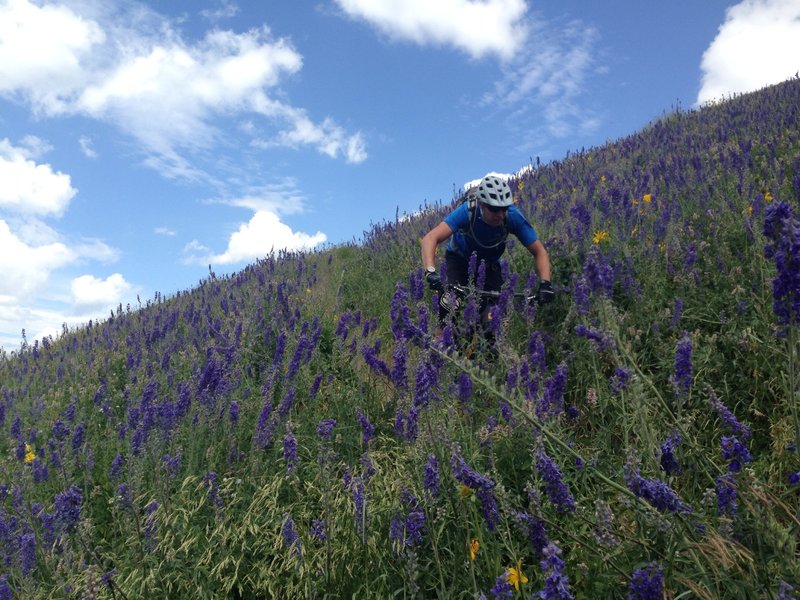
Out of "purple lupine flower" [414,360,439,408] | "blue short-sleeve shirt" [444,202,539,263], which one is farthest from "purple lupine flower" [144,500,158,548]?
"blue short-sleeve shirt" [444,202,539,263]

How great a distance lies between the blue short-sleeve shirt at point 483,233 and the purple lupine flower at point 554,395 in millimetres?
2210

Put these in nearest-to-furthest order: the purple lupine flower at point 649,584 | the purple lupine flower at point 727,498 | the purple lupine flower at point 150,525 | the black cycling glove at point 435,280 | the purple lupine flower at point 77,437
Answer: the purple lupine flower at point 649,584 → the purple lupine flower at point 727,498 → the purple lupine flower at point 150,525 → the purple lupine flower at point 77,437 → the black cycling glove at point 435,280

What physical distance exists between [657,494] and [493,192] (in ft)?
10.5

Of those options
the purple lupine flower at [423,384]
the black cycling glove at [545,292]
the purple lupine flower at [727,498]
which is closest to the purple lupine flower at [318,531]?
the purple lupine flower at [423,384]

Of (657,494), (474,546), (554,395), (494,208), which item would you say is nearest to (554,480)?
(657,494)

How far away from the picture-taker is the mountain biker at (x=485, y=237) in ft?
14.3

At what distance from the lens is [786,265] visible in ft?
4.48

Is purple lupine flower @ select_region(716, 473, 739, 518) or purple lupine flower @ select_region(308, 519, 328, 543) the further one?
purple lupine flower @ select_region(308, 519, 328, 543)

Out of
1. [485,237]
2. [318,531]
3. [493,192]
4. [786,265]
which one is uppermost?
[493,192]

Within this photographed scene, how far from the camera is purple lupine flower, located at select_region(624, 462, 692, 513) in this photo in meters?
1.49

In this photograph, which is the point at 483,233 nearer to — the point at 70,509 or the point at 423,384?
the point at 423,384

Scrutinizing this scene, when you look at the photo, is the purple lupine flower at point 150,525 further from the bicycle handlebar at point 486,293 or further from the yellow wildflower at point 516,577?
the bicycle handlebar at point 486,293

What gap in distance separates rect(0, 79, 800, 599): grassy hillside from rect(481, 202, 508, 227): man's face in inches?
20.7

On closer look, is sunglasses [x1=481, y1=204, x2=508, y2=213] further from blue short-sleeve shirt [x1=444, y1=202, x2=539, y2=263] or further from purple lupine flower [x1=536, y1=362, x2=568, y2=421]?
purple lupine flower [x1=536, y1=362, x2=568, y2=421]
